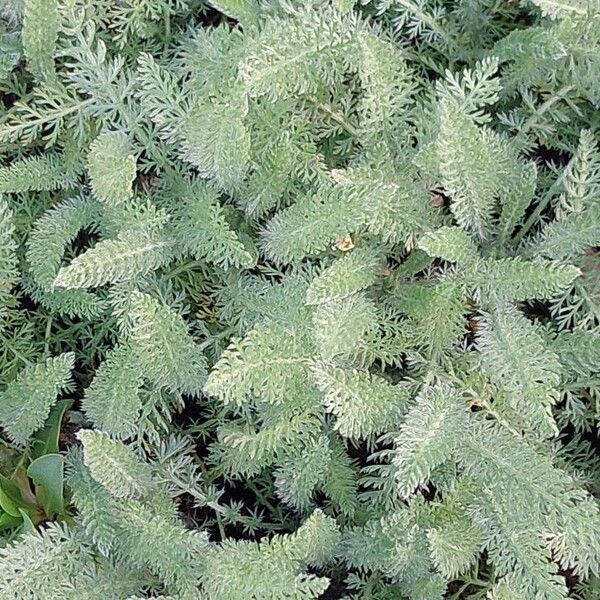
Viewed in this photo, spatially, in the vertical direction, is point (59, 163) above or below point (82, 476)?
above

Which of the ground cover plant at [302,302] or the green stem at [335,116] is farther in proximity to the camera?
the green stem at [335,116]

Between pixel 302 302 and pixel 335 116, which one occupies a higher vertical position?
pixel 335 116

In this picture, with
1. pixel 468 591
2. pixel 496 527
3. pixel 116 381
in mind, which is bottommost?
pixel 468 591

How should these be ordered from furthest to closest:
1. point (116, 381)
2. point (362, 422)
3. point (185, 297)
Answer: point (185, 297), point (116, 381), point (362, 422)

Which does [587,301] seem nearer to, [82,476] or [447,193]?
[447,193]

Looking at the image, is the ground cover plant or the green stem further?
the green stem

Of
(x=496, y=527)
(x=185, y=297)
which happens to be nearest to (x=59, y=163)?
(x=185, y=297)

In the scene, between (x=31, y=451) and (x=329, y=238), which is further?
(x=31, y=451)

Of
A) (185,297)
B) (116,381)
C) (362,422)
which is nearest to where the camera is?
(362,422)
